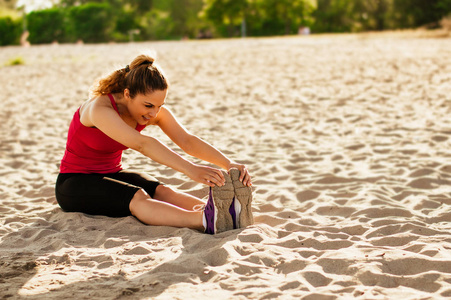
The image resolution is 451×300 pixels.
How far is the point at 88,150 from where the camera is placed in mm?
3672

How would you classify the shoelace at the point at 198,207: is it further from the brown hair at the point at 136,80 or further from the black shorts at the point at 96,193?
the brown hair at the point at 136,80

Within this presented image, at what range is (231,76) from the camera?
11406 millimetres

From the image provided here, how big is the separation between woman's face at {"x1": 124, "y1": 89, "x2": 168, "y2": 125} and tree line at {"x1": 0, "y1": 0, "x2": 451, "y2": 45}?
34.7 metres

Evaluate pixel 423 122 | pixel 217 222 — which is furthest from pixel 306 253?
pixel 423 122

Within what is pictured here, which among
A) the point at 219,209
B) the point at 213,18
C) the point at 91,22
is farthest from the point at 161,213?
the point at 213,18

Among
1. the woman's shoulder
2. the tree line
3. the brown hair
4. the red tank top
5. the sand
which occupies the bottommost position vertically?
the sand

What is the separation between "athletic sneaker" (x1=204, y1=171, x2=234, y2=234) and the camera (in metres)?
3.32

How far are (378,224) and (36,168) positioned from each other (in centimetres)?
342

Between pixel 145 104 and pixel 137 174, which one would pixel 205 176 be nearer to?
pixel 145 104

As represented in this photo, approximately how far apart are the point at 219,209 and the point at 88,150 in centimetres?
104

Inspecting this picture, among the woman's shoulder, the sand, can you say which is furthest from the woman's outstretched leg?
the woman's shoulder

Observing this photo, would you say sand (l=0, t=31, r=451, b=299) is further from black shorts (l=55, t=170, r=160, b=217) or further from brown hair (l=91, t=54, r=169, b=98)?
brown hair (l=91, t=54, r=169, b=98)

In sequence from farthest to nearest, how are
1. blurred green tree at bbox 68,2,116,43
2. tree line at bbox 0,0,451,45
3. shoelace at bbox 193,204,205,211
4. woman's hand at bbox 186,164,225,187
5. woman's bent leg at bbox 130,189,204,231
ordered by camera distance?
blurred green tree at bbox 68,2,116,43
tree line at bbox 0,0,451,45
shoelace at bbox 193,204,205,211
woman's bent leg at bbox 130,189,204,231
woman's hand at bbox 186,164,225,187

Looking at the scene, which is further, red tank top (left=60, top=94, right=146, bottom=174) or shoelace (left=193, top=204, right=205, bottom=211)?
shoelace (left=193, top=204, right=205, bottom=211)
